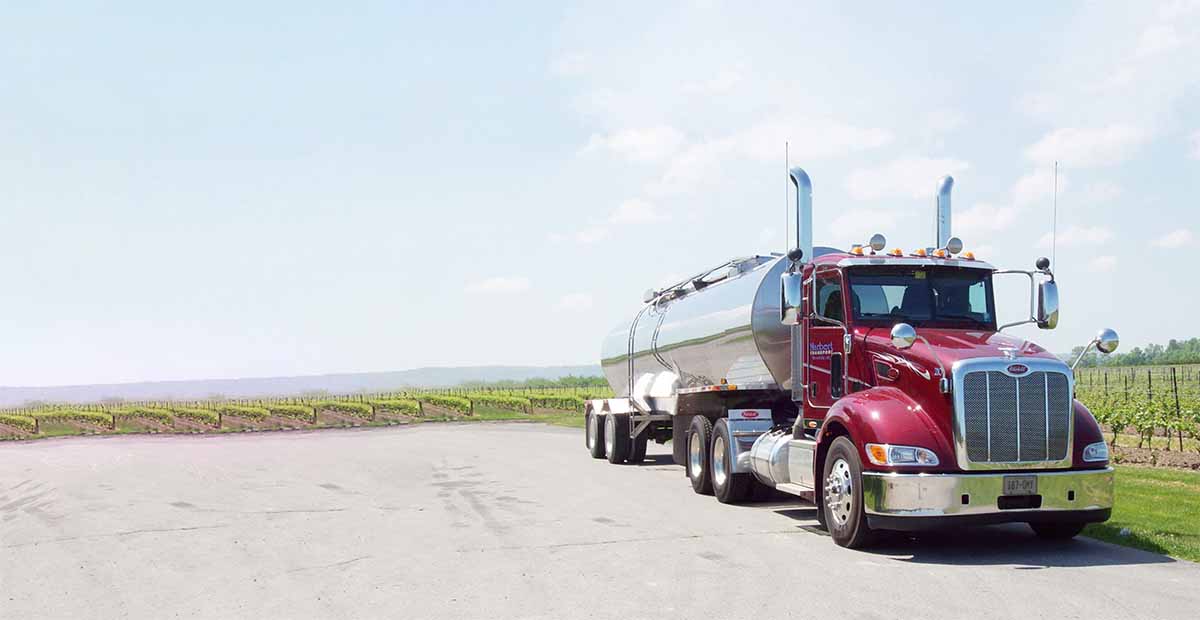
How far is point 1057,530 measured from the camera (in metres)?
10.8

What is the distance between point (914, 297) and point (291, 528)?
7594mm

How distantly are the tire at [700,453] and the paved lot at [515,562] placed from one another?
0.52 m

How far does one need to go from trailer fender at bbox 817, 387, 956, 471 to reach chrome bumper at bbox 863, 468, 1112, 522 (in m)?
0.20

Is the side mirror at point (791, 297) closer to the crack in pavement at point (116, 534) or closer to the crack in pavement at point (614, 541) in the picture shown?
the crack in pavement at point (614, 541)

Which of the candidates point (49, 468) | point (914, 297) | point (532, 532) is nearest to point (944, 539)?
point (914, 297)

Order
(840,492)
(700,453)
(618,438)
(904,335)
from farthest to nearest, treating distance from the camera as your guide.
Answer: (618,438) → (700,453) → (840,492) → (904,335)

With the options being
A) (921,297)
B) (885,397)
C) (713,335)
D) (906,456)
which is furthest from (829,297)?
(713,335)

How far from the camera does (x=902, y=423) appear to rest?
1011 centimetres

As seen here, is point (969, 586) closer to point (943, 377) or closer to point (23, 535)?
point (943, 377)

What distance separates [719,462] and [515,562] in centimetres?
577

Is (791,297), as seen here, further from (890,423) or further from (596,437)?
(596,437)

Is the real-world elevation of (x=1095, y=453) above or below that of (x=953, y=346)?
below

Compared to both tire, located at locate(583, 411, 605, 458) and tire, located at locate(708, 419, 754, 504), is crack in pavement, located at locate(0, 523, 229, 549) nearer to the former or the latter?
tire, located at locate(708, 419, 754, 504)

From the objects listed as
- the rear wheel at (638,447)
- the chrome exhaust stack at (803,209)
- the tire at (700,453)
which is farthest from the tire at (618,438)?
the chrome exhaust stack at (803,209)
